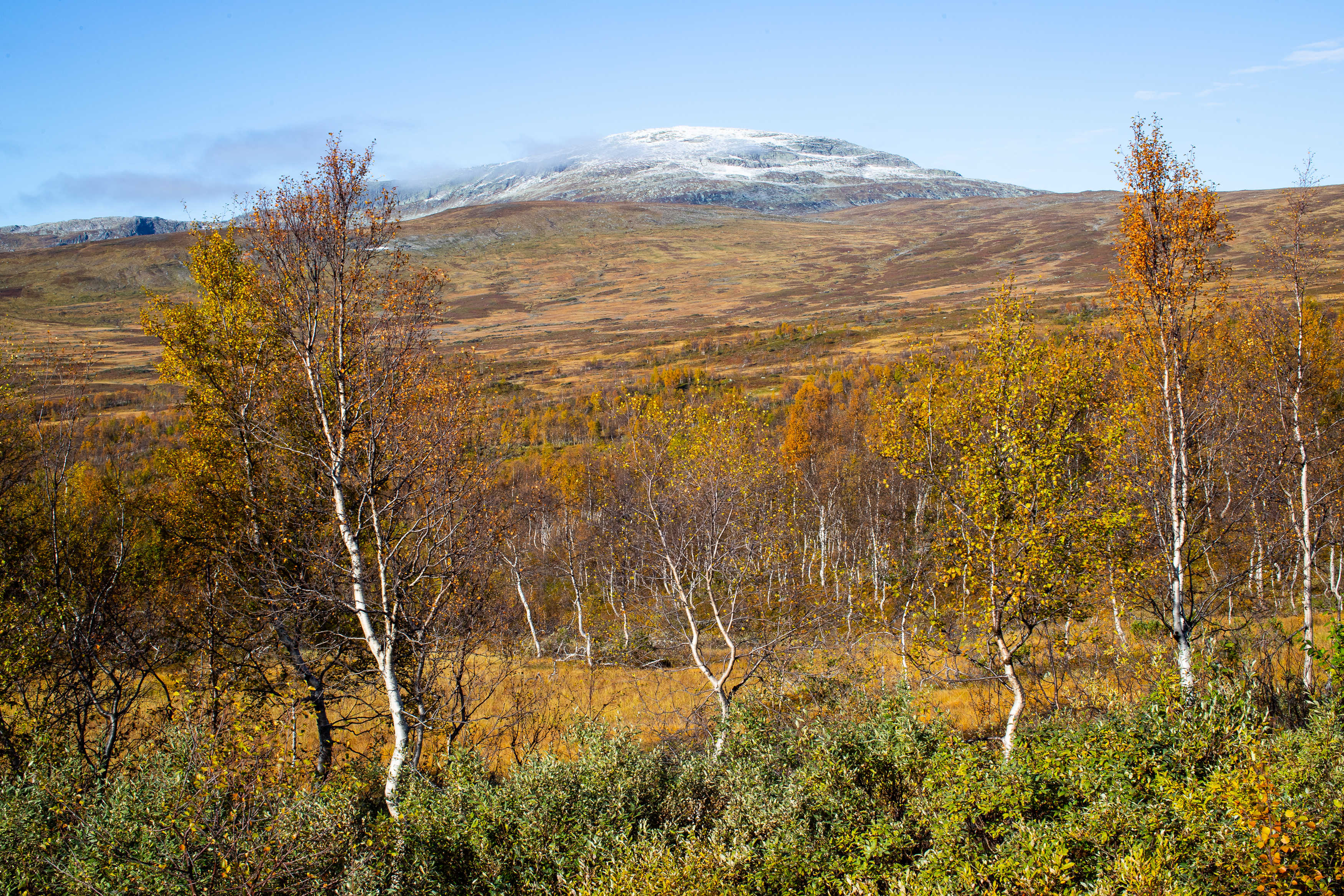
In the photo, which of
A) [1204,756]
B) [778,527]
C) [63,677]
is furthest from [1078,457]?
[63,677]

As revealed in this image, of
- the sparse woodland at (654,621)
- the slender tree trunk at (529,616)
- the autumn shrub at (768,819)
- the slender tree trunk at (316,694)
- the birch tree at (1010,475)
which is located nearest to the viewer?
the autumn shrub at (768,819)

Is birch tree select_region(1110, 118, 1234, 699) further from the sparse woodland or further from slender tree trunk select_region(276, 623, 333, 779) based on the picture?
slender tree trunk select_region(276, 623, 333, 779)

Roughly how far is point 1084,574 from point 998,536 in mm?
1678

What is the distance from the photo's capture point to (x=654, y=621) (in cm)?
2489

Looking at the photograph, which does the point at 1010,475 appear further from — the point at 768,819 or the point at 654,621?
the point at 654,621

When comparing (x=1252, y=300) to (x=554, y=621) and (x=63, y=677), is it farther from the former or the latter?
(x=554, y=621)

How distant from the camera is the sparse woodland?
823cm

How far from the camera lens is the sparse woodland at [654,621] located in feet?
27.0

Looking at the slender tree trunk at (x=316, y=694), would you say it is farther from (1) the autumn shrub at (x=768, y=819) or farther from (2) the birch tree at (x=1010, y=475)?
(2) the birch tree at (x=1010, y=475)

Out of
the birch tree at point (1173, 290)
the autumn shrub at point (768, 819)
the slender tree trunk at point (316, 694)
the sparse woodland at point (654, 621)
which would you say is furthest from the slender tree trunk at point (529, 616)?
the birch tree at point (1173, 290)

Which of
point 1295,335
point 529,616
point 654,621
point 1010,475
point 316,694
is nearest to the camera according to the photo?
point 1010,475

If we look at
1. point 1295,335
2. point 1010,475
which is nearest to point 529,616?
point 1010,475

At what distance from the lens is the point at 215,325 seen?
17.9m

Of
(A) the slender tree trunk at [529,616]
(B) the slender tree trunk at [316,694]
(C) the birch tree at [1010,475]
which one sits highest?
(C) the birch tree at [1010,475]
